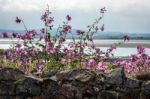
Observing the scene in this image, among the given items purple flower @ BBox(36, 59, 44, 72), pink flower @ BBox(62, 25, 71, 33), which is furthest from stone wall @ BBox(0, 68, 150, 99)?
pink flower @ BBox(62, 25, 71, 33)

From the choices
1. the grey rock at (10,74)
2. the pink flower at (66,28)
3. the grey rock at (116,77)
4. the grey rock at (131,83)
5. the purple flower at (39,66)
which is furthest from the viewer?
the pink flower at (66,28)

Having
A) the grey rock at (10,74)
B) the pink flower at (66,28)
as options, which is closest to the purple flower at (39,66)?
the pink flower at (66,28)

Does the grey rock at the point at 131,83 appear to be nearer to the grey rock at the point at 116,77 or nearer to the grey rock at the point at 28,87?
the grey rock at the point at 116,77

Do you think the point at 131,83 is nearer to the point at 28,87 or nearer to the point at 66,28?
the point at 28,87

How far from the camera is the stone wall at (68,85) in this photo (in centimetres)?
890

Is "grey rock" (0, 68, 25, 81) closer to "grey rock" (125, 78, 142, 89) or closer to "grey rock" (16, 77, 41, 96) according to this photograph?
"grey rock" (16, 77, 41, 96)

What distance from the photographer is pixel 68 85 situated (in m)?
9.00

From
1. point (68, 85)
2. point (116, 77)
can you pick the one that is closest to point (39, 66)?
point (68, 85)

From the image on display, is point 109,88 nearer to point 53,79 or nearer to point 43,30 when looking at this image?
point 53,79

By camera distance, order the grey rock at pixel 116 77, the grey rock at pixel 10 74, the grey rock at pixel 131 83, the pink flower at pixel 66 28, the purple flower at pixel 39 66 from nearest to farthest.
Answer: the grey rock at pixel 10 74 → the grey rock at pixel 116 77 → the grey rock at pixel 131 83 → the purple flower at pixel 39 66 → the pink flower at pixel 66 28

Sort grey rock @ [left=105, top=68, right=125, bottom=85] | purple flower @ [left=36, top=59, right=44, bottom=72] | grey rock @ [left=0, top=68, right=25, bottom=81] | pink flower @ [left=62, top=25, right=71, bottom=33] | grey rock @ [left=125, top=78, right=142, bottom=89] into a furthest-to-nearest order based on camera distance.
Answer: pink flower @ [left=62, top=25, right=71, bottom=33]
purple flower @ [left=36, top=59, right=44, bottom=72]
grey rock @ [left=125, top=78, right=142, bottom=89]
grey rock @ [left=105, top=68, right=125, bottom=85]
grey rock @ [left=0, top=68, right=25, bottom=81]

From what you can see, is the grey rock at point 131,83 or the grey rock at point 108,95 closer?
the grey rock at point 108,95

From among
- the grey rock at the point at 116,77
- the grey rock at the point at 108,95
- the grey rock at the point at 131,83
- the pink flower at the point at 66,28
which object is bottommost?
the grey rock at the point at 108,95

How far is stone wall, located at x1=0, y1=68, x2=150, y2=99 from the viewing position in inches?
350
